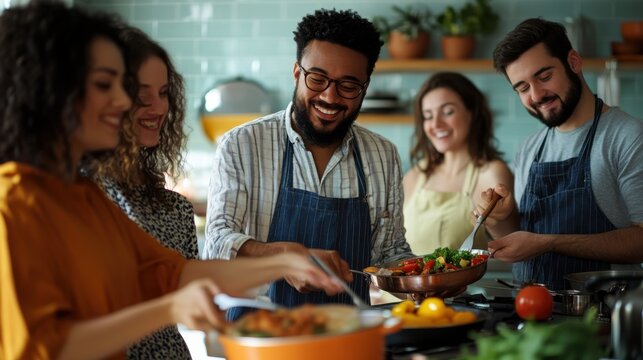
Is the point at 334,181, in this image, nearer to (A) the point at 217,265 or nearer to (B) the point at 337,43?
(B) the point at 337,43

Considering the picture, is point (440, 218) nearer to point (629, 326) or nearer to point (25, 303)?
point (629, 326)

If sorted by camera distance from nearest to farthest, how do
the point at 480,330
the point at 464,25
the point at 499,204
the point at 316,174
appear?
the point at 480,330 < the point at 316,174 < the point at 499,204 < the point at 464,25

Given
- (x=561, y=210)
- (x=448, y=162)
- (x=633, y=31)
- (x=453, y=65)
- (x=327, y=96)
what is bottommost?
(x=561, y=210)

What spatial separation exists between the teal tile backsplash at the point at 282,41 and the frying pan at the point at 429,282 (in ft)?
11.5

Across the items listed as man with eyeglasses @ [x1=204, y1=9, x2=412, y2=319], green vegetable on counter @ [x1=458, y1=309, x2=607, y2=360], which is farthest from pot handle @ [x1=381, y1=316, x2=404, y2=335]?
man with eyeglasses @ [x1=204, y1=9, x2=412, y2=319]

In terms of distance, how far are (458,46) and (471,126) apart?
136 centimetres

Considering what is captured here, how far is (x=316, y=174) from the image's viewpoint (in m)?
2.96

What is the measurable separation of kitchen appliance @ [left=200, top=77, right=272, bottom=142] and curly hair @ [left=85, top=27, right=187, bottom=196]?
9.91 ft

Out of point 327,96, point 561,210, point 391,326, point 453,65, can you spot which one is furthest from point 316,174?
point 453,65

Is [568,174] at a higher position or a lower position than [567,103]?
lower

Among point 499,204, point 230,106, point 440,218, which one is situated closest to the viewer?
point 499,204

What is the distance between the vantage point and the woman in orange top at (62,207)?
160 centimetres

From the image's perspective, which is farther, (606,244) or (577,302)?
(606,244)

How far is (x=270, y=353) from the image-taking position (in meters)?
1.59
